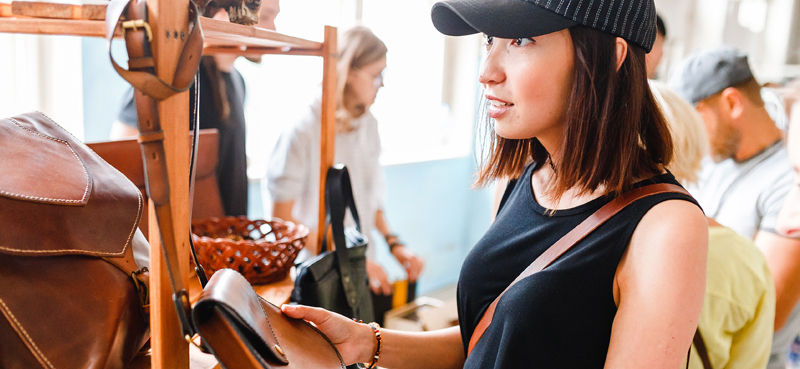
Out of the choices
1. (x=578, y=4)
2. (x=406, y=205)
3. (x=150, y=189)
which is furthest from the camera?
(x=406, y=205)

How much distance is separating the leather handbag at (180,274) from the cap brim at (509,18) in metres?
0.43

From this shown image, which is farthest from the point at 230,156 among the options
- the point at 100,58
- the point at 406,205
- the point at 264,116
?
the point at 406,205

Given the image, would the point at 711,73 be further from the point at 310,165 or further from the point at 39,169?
the point at 39,169

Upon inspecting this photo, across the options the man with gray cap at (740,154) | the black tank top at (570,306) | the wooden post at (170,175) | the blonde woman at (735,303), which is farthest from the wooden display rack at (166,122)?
the man with gray cap at (740,154)

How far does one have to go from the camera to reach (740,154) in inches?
71.1

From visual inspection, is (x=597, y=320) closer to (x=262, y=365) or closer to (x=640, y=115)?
(x=640, y=115)

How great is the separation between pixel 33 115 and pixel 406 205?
324cm

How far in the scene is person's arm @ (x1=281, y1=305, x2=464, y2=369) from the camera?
2.48 feet

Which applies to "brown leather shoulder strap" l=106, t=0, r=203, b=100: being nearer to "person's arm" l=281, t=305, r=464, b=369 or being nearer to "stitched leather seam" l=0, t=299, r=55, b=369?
"stitched leather seam" l=0, t=299, r=55, b=369

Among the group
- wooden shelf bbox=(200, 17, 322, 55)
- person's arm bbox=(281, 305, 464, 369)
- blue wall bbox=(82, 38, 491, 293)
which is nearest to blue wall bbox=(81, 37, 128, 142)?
blue wall bbox=(82, 38, 491, 293)

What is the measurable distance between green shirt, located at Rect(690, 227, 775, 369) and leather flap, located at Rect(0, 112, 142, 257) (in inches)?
38.0

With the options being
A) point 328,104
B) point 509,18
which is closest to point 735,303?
point 509,18

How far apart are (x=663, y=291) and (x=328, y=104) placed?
571mm

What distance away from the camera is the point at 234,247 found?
0.83 metres
